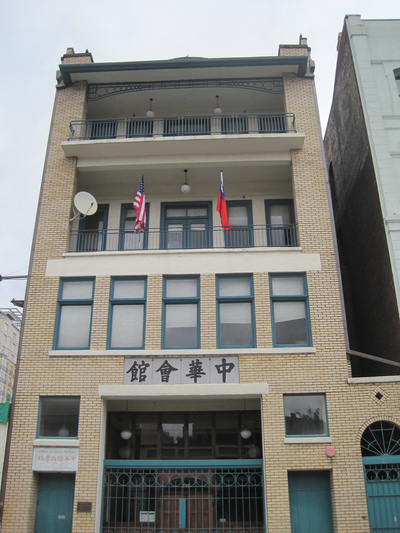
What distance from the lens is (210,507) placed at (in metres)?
13.4

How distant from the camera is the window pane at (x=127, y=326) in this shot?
14.4m

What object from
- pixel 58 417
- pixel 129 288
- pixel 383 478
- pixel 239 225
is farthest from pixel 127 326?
pixel 383 478

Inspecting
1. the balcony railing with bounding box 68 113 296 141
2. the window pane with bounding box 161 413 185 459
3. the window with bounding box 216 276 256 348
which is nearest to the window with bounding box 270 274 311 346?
the window with bounding box 216 276 256 348

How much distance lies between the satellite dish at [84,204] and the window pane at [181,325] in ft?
12.9

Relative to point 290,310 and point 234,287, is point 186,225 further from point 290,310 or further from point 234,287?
point 290,310

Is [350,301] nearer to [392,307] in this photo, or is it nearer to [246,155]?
[392,307]

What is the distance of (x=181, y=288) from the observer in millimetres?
14977

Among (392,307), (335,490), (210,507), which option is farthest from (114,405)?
(392,307)

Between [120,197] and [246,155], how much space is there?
4.67 meters

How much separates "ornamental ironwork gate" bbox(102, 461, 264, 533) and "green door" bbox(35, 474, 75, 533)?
973 mm

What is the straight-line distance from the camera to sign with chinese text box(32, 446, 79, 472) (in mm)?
12962

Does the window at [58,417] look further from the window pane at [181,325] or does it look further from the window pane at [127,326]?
the window pane at [181,325]

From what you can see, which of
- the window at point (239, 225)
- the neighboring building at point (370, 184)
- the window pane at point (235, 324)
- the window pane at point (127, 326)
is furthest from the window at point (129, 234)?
the neighboring building at point (370, 184)

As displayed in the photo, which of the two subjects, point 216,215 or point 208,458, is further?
point 216,215
